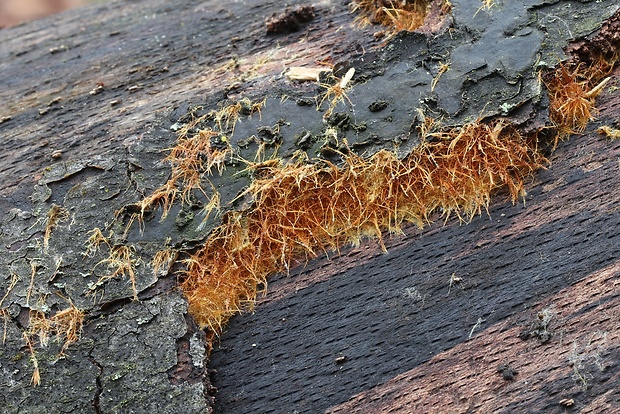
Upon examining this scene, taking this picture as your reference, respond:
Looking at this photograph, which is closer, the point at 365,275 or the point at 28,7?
the point at 365,275

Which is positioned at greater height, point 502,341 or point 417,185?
point 417,185

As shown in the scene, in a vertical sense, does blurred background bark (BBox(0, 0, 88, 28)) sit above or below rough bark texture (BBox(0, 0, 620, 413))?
above

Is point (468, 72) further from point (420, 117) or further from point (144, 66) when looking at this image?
point (144, 66)

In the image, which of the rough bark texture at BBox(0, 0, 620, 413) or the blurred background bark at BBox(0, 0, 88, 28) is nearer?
the rough bark texture at BBox(0, 0, 620, 413)

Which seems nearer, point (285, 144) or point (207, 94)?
point (285, 144)

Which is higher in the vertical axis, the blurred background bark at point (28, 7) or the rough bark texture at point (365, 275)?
the blurred background bark at point (28, 7)

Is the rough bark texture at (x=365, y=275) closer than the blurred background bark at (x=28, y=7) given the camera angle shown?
Yes

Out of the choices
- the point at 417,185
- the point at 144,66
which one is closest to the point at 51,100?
the point at 144,66

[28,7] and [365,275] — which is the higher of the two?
[28,7]
